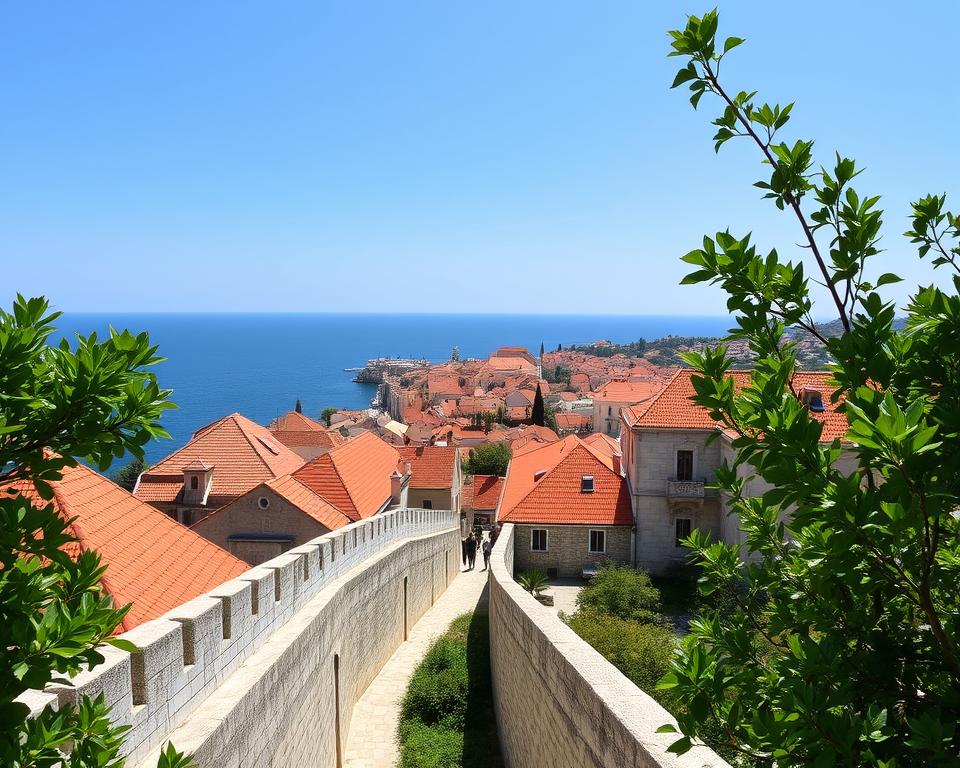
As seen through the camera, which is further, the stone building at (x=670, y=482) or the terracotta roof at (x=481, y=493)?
the terracotta roof at (x=481, y=493)

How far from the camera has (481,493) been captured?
41562mm

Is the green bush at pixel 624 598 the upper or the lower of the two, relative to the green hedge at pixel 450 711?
upper

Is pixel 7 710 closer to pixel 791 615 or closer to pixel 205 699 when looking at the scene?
pixel 791 615

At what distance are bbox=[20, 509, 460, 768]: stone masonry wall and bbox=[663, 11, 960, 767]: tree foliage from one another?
11.8 feet

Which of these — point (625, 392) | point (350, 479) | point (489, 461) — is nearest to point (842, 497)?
point (350, 479)

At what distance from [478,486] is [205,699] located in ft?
121

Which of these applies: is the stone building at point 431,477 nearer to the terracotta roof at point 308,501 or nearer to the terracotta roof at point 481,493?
the terracotta roof at point 481,493

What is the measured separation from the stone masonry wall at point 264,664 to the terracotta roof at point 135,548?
0.74 metres

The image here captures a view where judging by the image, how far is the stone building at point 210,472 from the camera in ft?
73.0

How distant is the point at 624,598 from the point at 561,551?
476cm

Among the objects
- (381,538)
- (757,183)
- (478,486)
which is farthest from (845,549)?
(478,486)


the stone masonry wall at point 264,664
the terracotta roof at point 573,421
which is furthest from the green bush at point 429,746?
the terracotta roof at point 573,421

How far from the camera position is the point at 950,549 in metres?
2.97

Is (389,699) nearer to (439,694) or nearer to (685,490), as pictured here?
(439,694)
